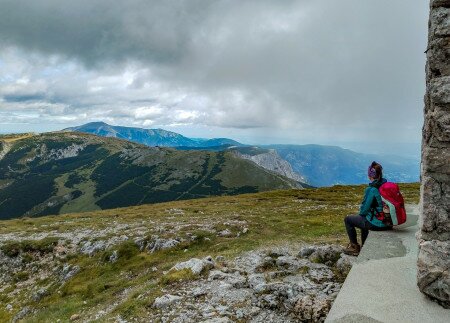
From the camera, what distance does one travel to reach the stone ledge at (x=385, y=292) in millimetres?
8188

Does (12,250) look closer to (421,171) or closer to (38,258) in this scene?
(38,258)

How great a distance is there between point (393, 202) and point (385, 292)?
233 inches

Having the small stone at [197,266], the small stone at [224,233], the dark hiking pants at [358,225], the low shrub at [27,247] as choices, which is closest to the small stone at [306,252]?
the dark hiking pants at [358,225]

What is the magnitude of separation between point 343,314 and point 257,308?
4.80m

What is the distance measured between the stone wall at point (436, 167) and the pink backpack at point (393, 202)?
5.54 metres

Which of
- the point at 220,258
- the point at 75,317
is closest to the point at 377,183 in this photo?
the point at 220,258

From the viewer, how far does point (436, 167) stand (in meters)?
8.30

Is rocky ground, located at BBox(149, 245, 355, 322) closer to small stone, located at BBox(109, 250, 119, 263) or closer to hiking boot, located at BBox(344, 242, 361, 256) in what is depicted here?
hiking boot, located at BBox(344, 242, 361, 256)

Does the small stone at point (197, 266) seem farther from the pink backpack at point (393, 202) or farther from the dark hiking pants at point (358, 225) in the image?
the pink backpack at point (393, 202)

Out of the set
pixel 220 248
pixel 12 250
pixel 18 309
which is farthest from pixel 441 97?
pixel 12 250

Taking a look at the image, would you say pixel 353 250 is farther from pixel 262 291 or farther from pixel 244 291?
pixel 244 291

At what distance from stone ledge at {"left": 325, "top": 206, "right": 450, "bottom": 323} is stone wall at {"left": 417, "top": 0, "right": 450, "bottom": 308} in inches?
21.2

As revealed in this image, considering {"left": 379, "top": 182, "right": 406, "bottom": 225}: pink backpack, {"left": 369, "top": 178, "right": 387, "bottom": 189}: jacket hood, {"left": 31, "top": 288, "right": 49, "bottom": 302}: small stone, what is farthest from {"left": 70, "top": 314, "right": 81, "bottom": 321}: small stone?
{"left": 379, "top": 182, "right": 406, "bottom": 225}: pink backpack

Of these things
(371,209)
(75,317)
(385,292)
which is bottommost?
(75,317)
